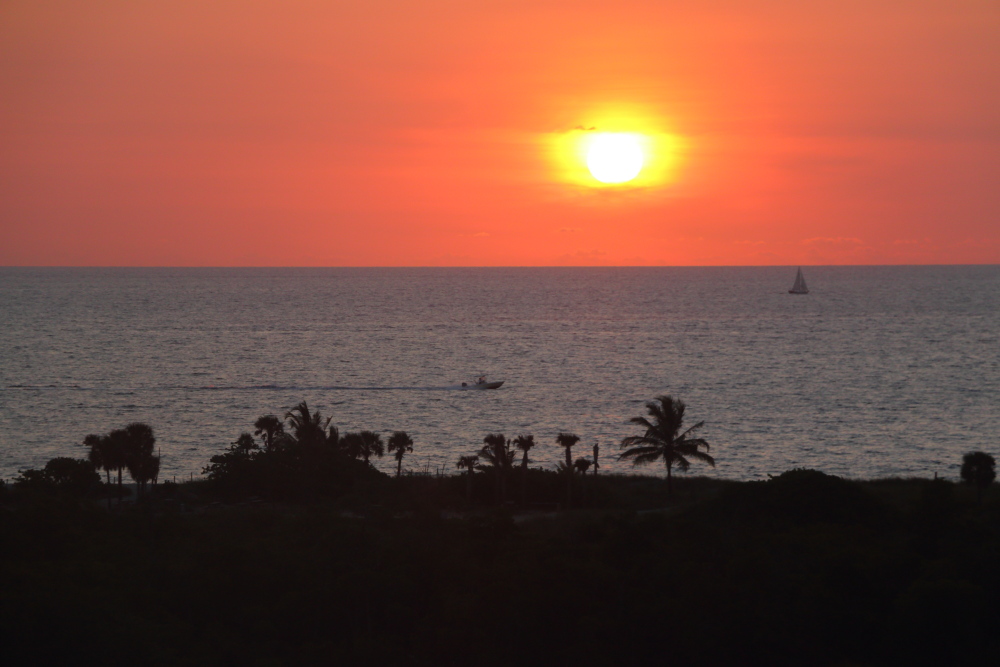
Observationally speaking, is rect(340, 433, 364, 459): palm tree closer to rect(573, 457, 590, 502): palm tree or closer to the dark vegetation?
rect(573, 457, 590, 502): palm tree

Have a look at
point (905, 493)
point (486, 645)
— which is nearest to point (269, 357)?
point (905, 493)

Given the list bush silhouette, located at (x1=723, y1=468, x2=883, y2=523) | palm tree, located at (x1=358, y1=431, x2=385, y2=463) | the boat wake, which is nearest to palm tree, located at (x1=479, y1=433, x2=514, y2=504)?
palm tree, located at (x1=358, y1=431, x2=385, y2=463)

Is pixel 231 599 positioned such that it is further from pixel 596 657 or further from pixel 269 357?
pixel 269 357

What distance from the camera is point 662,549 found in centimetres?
3278

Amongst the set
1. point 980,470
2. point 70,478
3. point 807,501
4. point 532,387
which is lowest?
point 807,501

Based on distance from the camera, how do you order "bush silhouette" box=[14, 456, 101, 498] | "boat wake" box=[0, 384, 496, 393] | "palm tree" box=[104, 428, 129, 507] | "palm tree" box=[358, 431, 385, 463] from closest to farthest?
"palm tree" box=[104, 428, 129, 507] → "bush silhouette" box=[14, 456, 101, 498] → "palm tree" box=[358, 431, 385, 463] → "boat wake" box=[0, 384, 496, 393]

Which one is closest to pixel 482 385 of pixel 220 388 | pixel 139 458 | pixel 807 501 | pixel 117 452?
pixel 220 388

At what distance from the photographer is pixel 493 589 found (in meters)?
28.7

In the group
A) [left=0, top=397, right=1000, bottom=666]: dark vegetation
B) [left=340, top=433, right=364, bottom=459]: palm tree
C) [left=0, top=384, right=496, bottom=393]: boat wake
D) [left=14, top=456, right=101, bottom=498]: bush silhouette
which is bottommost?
[left=0, top=397, right=1000, bottom=666]: dark vegetation

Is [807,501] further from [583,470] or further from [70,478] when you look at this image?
[70,478]

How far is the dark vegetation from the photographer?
26.1 m

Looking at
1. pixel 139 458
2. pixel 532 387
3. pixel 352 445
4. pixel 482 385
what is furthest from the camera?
pixel 532 387

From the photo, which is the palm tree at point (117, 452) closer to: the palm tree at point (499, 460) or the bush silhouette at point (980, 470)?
the palm tree at point (499, 460)

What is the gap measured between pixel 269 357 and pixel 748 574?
116545mm
